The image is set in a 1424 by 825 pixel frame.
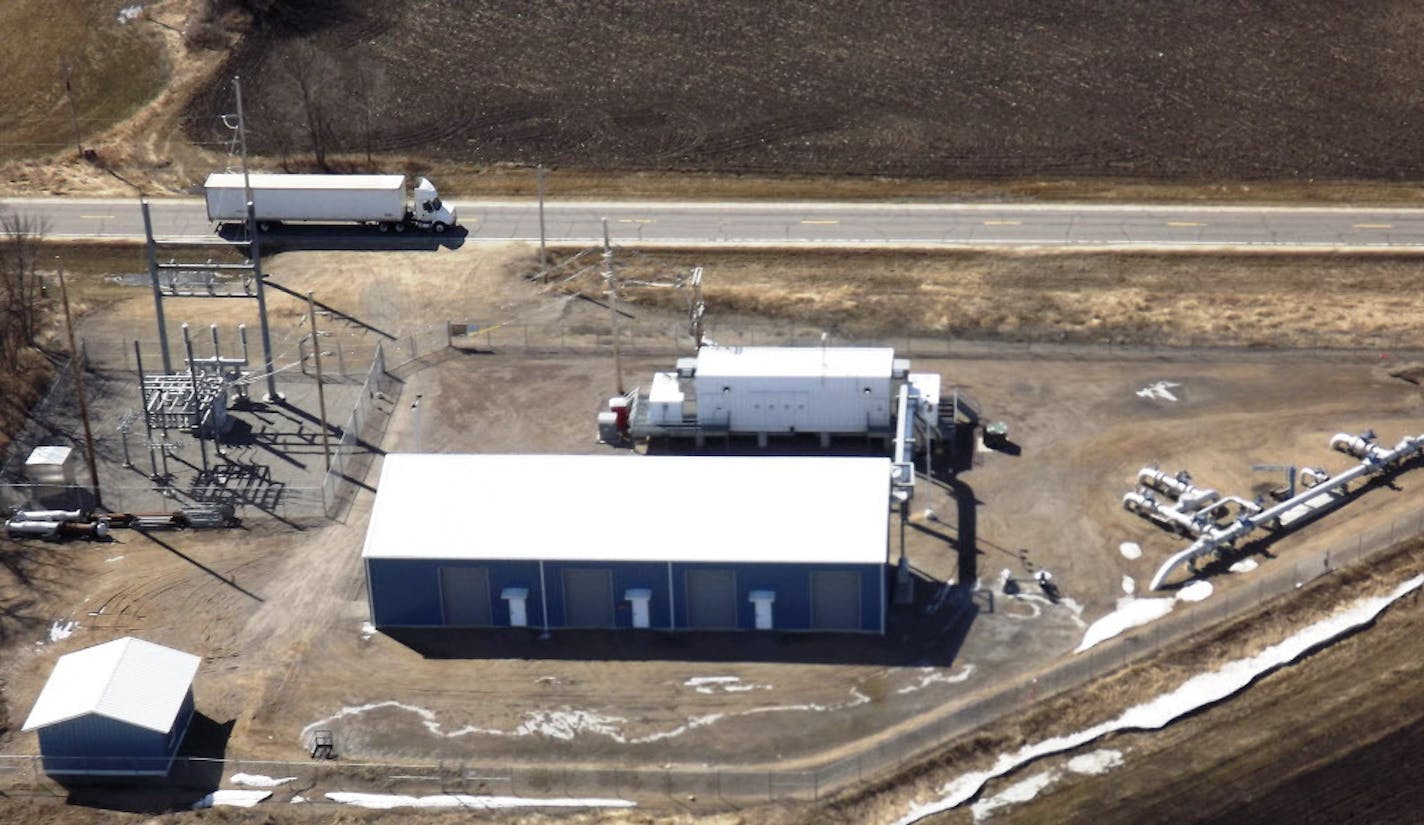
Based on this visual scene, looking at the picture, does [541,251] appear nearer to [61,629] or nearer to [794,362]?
[794,362]

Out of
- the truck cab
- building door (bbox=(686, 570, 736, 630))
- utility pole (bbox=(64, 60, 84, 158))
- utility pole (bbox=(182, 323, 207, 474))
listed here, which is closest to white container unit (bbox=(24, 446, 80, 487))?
utility pole (bbox=(182, 323, 207, 474))

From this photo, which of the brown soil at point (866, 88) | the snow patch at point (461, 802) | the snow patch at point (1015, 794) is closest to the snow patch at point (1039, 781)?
the snow patch at point (1015, 794)

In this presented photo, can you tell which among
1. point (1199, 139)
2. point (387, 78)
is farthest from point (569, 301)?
point (1199, 139)

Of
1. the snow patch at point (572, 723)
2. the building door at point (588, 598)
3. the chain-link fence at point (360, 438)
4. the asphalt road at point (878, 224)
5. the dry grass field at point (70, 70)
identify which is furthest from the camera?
the dry grass field at point (70, 70)

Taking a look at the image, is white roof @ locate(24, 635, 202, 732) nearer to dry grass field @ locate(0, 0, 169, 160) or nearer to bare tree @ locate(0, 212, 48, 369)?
bare tree @ locate(0, 212, 48, 369)

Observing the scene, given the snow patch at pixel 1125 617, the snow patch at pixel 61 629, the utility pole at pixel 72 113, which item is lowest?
the snow patch at pixel 1125 617

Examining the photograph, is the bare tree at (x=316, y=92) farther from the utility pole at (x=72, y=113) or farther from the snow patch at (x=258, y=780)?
the snow patch at (x=258, y=780)

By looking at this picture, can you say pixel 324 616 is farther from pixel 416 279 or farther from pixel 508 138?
pixel 508 138
